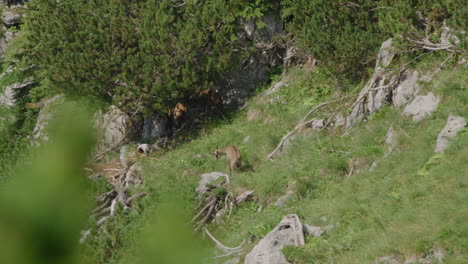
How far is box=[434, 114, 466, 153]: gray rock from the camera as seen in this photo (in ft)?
26.8

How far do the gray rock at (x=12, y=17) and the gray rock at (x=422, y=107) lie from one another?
22309mm

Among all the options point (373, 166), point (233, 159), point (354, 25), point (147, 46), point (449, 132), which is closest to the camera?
point (449, 132)

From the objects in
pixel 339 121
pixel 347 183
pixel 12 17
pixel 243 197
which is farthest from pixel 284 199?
pixel 12 17

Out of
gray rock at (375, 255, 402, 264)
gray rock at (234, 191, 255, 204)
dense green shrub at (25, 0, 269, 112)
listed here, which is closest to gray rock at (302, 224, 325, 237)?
gray rock at (375, 255, 402, 264)

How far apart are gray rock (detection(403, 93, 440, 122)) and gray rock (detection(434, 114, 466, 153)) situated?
182 cm

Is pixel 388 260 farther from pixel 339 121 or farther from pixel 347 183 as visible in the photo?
pixel 339 121

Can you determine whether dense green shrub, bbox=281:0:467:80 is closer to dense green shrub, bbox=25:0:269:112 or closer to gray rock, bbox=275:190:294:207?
dense green shrub, bbox=25:0:269:112

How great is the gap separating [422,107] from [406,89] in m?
1.43

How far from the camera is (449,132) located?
8.27m

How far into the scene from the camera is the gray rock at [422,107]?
406 inches

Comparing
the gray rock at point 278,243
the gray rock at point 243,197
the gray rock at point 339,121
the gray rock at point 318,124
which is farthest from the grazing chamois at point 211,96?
the gray rock at point 278,243

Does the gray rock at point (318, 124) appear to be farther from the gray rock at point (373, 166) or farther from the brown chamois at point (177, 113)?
the brown chamois at point (177, 113)

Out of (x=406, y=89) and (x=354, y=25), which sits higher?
(x=354, y=25)

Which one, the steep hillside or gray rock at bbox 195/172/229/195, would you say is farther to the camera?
gray rock at bbox 195/172/229/195
